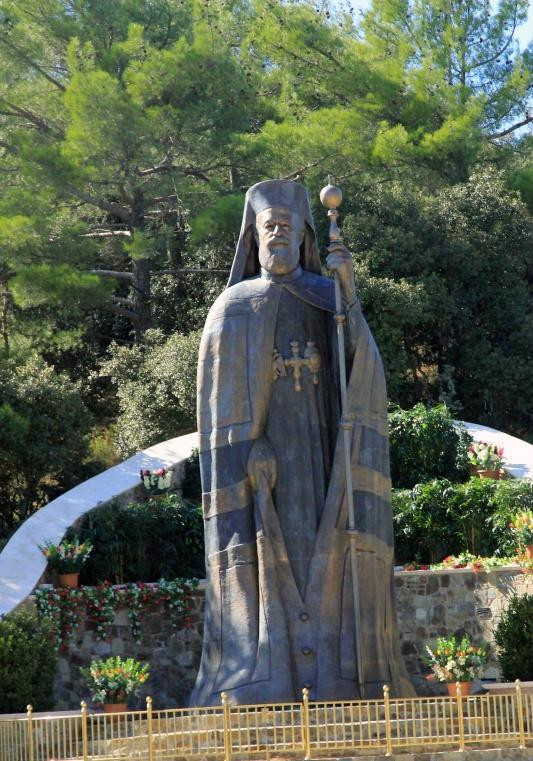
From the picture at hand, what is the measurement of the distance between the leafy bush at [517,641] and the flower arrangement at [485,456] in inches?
186

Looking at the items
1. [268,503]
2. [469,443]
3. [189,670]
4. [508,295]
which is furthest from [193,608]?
[508,295]

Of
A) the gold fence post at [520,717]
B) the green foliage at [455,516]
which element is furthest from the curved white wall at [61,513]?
the gold fence post at [520,717]

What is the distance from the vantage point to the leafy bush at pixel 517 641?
16.1 metres

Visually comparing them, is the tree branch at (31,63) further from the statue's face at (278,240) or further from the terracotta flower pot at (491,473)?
the statue's face at (278,240)

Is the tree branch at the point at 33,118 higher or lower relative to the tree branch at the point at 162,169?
higher

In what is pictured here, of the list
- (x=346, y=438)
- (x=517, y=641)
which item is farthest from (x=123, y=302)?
(x=346, y=438)

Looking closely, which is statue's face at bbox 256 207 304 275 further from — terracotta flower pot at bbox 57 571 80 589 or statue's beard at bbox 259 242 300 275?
terracotta flower pot at bbox 57 571 80 589

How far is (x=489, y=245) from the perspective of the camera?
1085 inches

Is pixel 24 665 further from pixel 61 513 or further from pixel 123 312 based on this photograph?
pixel 123 312

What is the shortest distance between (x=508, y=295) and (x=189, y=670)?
1210cm

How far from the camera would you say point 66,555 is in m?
17.9

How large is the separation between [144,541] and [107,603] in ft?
6.85

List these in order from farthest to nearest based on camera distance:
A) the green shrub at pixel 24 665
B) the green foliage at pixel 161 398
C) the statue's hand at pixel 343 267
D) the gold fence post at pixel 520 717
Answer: the green foliage at pixel 161 398 → the green shrub at pixel 24 665 → the statue's hand at pixel 343 267 → the gold fence post at pixel 520 717

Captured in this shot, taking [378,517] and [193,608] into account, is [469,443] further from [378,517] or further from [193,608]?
[378,517]
